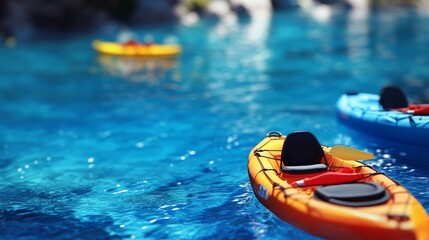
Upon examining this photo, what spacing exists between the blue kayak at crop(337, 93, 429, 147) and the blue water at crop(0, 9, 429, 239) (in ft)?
0.99

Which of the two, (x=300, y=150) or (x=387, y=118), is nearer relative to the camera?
(x=300, y=150)

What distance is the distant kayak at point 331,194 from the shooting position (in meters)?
7.20

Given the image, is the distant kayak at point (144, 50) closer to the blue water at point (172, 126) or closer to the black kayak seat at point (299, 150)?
the blue water at point (172, 126)

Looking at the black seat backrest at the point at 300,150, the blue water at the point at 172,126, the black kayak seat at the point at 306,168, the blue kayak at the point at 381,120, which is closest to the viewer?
the black kayak seat at the point at 306,168

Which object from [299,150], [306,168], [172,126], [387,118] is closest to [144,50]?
[172,126]

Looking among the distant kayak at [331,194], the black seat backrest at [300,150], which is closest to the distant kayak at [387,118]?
the distant kayak at [331,194]

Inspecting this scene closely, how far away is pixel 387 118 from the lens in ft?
40.9

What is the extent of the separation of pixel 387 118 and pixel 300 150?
3773 mm

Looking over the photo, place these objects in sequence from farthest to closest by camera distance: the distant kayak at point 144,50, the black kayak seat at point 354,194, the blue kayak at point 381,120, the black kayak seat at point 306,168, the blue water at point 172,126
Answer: the distant kayak at point 144,50, the blue kayak at point 381,120, the blue water at point 172,126, the black kayak seat at point 306,168, the black kayak seat at point 354,194

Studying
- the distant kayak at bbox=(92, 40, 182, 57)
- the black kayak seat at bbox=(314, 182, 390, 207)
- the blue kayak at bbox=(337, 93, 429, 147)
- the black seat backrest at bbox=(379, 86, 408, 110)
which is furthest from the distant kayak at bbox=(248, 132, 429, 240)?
the distant kayak at bbox=(92, 40, 182, 57)

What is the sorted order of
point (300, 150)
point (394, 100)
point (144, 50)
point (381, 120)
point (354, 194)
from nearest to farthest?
point (354, 194) < point (300, 150) < point (381, 120) < point (394, 100) < point (144, 50)

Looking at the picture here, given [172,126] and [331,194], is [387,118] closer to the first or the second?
[331,194]

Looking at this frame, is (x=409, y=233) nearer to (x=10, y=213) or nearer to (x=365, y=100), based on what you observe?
(x=10, y=213)

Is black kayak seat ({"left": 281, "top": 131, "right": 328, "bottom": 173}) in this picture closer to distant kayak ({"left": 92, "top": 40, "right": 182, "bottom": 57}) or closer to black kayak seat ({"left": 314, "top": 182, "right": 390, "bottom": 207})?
black kayak seat ({"left": 314, "top": 182, "right": 390, "bottom": 207})
